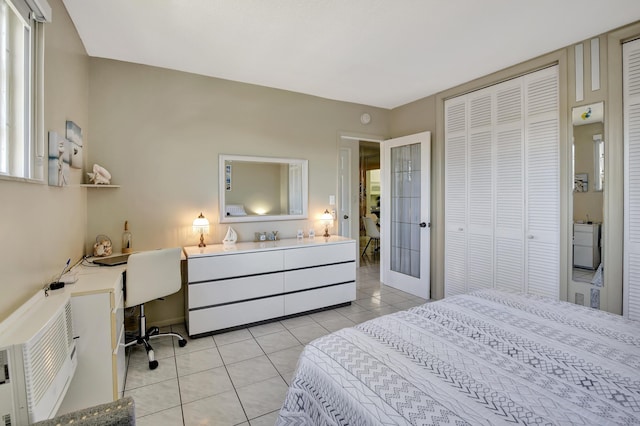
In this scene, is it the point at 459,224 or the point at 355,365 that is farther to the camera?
the point at 459,224

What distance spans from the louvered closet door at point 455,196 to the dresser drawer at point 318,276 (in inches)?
48.7

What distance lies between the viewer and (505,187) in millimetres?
3197

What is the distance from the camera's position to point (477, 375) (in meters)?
1.21

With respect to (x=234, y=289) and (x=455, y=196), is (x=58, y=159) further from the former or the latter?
(x=455, y=196)

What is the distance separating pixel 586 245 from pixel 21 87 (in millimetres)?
4118

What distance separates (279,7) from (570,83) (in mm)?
2616

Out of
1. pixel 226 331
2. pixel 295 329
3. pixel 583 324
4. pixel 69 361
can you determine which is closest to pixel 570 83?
pixel 583 324

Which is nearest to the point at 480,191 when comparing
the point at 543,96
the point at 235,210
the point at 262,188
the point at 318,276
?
the point at 543,96

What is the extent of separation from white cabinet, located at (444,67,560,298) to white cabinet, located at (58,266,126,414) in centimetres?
349

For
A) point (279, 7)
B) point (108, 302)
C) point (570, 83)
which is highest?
point (279, 7)

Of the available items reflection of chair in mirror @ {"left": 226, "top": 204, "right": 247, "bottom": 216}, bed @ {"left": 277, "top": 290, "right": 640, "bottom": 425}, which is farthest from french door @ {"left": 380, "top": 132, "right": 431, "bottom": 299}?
bed @ {"left": 277, "top": 290, "right": 640, "bottom": 425}

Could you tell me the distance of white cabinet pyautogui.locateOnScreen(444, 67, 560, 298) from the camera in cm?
287

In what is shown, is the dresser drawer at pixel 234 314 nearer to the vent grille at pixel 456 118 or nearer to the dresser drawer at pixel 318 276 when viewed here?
the dresser drawer at pixel 318 276

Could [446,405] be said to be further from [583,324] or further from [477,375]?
[583,324]
